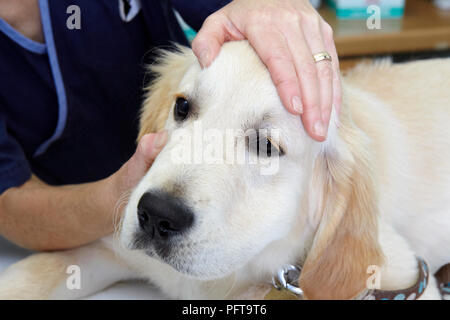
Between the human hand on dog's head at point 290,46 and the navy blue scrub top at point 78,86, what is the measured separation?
1.43 ft

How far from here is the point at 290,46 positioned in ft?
3.42

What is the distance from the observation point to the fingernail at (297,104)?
998 millimetres

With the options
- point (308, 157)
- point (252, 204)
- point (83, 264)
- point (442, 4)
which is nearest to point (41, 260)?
point (83, 264)

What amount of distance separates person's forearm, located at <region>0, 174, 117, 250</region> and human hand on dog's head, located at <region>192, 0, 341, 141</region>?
19.3 inches

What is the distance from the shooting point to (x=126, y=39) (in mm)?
1600

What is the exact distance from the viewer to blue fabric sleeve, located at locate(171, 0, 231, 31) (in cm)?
151

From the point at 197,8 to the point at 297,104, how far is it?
66cm

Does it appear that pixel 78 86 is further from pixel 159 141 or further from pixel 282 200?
pixel 282 200

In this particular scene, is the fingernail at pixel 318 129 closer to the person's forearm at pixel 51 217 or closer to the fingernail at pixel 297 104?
the fingernail at pixel 297 104

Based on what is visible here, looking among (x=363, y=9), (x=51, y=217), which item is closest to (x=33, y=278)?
(x=51, y=217)

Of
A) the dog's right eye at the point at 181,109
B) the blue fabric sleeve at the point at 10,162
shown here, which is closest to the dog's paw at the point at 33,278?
the blue fabric sleeve at the point at 10,162

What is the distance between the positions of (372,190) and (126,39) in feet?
2.94

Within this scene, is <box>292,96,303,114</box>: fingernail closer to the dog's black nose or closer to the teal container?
the dog's black nose

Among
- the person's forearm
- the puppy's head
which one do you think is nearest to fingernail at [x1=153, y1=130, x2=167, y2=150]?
the puppy's head
